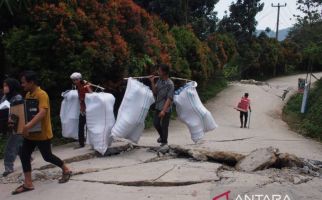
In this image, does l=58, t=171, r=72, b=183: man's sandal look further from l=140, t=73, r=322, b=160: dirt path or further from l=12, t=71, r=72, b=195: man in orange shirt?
l=140, t=73, r=322, b=160: dirt path

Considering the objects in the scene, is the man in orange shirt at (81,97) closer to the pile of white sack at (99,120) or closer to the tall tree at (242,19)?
the pile of white sack at (99,120)

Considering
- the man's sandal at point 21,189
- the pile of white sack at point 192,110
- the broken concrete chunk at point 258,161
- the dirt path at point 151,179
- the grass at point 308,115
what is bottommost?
the grass at point 308,115

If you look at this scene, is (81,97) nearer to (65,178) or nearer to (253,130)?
(65,178)

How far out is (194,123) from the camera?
331 inches

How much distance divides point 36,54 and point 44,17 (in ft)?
2.84

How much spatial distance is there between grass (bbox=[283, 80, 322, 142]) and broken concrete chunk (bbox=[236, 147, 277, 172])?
29.0ft

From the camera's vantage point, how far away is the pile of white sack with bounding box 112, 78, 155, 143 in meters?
7.95

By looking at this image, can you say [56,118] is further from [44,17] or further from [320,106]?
[320,106]

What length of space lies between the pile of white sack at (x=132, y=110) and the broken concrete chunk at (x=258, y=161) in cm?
181

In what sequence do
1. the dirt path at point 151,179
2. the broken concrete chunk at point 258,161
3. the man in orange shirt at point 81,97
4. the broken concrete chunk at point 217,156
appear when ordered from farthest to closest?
the man in orange shirt at point 81,97 → the broken concrete chunk at point 217,156 → the broken concrete chunk at point 258,161 → the dirt path at point 151,179

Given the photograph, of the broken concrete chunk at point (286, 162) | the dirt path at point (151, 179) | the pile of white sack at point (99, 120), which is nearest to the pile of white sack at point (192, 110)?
the dirt path at point (151, 179)

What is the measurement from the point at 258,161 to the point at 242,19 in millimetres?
32361

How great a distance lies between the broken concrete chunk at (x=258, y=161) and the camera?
6.96 meters

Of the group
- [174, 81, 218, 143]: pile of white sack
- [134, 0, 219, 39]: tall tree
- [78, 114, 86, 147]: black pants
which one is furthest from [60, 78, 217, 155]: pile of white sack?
[134, 0, 219, 39]: tall tree
